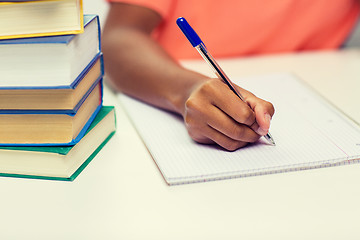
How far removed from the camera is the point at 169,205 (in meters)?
0.51

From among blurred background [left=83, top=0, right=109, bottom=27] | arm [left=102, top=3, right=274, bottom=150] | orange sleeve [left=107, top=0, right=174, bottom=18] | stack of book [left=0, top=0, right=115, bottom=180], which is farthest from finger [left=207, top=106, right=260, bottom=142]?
blurred background [left=83, top=0, right=109, bottom=27]

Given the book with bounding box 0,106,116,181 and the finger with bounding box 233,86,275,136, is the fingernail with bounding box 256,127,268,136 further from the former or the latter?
the book with bounding box 0,106,116,181

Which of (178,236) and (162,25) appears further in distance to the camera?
(162,25)

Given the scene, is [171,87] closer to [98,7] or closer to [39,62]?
[39,62]

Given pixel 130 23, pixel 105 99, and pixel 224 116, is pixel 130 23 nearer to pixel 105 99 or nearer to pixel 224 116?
pixel 105 99

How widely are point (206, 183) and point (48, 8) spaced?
0.88 ft

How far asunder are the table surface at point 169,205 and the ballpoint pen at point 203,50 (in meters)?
0.11

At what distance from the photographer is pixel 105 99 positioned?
83 centimetres

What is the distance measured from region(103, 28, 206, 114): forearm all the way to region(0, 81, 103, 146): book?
0.20 meters

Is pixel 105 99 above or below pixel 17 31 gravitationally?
below

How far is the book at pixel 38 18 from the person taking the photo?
507 millimetres

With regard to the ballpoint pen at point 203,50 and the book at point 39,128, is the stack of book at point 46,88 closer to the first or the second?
the book at point 39,128

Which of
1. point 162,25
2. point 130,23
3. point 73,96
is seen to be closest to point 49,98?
point 73,96

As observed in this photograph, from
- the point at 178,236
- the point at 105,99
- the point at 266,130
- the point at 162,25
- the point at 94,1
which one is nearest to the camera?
the point at 178,236
